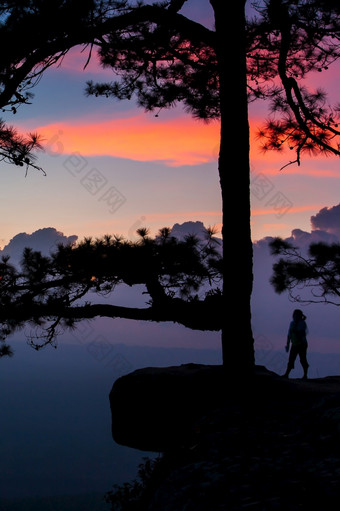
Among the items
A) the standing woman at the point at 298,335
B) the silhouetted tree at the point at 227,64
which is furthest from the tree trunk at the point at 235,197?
the standing woman at the point at 298,335

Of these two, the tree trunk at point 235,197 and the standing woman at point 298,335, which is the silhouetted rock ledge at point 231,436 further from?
the standing woman at point 298,335

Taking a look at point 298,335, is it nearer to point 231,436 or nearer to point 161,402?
point 161,402

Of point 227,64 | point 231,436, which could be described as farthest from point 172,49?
point 231,436

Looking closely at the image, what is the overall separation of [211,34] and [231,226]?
3353mm

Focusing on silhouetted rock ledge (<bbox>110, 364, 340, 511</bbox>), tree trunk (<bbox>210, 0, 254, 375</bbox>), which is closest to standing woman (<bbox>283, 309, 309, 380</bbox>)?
silhouetted rock ledge (<bbox>110, 364, 340, 511</bbox>)

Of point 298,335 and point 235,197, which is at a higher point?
point 235,197

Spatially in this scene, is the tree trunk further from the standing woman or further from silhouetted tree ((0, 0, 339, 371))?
the standing woman

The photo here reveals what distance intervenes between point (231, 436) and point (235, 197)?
3481 millimetres

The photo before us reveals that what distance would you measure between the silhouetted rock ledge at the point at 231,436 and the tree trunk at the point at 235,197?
64 cm

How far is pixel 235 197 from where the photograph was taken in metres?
8.06

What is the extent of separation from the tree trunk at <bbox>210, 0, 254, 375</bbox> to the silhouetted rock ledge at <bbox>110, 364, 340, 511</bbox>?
64cm

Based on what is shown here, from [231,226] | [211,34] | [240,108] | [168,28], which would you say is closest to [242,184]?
[231,226]

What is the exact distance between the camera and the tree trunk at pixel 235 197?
8039 mm

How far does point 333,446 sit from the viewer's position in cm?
546
